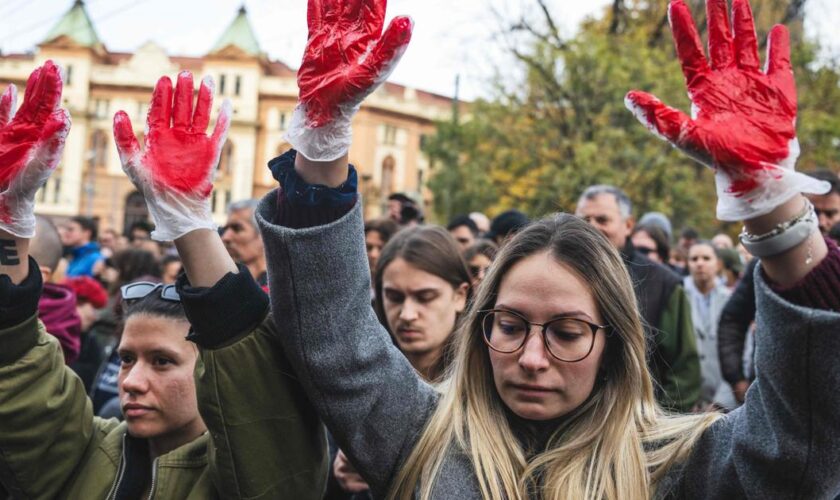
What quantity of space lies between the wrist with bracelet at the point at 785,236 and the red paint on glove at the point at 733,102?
9 centimetres

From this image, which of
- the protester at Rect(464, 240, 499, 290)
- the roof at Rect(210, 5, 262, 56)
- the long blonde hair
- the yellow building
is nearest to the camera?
the long blonde hair

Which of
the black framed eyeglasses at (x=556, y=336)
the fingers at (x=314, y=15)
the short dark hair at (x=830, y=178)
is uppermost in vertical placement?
the fingers at (x=314, y=15)

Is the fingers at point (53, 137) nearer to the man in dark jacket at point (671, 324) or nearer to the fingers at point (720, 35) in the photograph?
the fingers at point (720, 35)

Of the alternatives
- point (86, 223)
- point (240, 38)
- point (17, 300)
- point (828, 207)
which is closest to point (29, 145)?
point (17, 300)

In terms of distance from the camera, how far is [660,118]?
1.57 m

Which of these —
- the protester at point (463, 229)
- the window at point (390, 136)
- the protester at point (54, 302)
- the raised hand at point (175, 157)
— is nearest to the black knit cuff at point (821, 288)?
the raised hand at point (175, 157)

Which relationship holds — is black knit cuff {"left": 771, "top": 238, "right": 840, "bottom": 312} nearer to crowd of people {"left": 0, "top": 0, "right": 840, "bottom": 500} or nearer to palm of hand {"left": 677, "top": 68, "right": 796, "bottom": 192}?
crowd of people {"left": 0, "top": 0, "right": 840, "bottom": 500}

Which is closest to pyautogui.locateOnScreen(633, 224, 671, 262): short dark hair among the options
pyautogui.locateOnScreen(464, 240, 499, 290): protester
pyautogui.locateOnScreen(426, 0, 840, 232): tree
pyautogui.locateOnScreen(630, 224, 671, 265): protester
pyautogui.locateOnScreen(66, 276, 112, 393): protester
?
pyautogui.locateOnScreen(630, 224, 671, 265): protester

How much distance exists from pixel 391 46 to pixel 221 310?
0.65 metres

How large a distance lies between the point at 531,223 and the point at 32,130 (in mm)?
1295

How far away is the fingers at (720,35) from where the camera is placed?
1.54 m

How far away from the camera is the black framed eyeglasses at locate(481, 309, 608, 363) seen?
185 cm

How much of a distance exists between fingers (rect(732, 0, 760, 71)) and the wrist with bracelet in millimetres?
282

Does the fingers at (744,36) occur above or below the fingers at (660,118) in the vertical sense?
above
